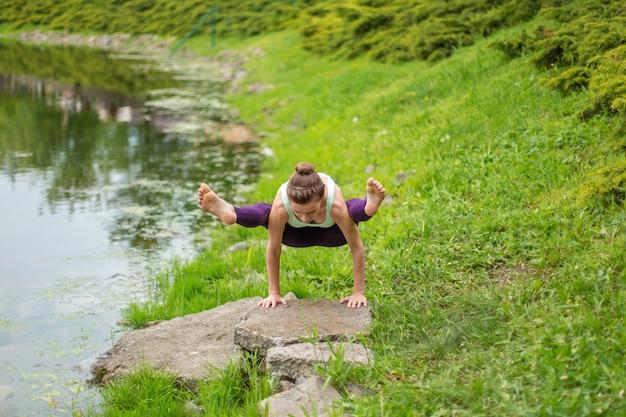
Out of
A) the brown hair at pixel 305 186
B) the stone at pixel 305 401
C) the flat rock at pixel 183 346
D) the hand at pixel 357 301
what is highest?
the brown hair at pixel 305 186

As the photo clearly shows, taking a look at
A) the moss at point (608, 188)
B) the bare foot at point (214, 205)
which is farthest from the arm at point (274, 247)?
the moss at point (608, 188)

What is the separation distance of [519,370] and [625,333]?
0.57 metres

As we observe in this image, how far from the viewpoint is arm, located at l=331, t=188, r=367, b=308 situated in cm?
480

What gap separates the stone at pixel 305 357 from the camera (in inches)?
166

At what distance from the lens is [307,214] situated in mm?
4668

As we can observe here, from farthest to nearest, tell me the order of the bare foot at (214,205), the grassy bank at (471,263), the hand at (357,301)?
the hand at (357,301) < the bare foot at (214,205) < the grassy bank at (471,263)

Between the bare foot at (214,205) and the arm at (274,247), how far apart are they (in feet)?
0.92

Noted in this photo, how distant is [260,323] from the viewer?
4738 millimetres

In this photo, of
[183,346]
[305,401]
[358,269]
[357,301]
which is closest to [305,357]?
[305,401]

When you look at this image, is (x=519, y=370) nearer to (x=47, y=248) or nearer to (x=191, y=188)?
(x=47, y=248)

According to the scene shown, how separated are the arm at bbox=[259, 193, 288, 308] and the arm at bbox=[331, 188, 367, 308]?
0.36 metres

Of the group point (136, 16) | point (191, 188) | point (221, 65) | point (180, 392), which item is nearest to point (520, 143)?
point (180, 392)

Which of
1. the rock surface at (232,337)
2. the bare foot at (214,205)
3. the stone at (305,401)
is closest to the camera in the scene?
the stone at (305,401)

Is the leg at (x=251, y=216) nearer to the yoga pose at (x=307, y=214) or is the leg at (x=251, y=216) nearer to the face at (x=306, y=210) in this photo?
the yoga pose at (x=307, y=214)
